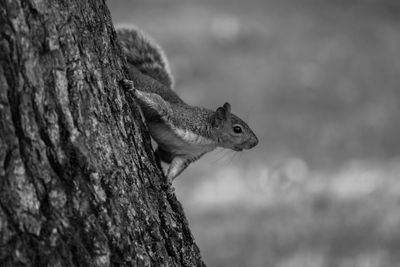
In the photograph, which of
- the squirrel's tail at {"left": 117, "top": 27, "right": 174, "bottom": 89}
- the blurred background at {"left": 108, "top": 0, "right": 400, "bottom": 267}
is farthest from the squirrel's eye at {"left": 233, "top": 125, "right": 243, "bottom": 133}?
the blurred background at {"left": 108, "top": 0, "right": 400, "bottom": 267}

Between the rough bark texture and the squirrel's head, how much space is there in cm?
128

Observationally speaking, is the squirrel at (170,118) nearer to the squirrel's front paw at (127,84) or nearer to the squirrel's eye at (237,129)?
the squirrel's eye at (237,129)

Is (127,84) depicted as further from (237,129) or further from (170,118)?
(237,129)

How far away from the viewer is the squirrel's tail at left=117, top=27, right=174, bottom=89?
3.63 metres

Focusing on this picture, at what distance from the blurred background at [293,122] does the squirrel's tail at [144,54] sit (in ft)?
3.50

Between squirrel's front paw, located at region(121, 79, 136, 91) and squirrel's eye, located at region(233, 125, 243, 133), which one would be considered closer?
squirrel's front paw, located at region(121, 79, 136, 91)

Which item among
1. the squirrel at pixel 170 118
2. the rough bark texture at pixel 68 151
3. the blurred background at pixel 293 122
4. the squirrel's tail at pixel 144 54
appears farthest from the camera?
the blurred background at pixel 293 122

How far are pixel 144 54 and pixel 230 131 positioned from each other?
21.1 inches

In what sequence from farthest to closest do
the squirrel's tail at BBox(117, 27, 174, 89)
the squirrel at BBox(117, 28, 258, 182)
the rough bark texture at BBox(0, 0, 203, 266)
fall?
the squirrel's tail at BBox(117, 27, 174, 89) < the squirrel at BBox(117, 28, 258, 182) < the rough bark texture at BBox(0, 0, 203, 266)

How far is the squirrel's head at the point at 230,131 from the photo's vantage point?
144 inches

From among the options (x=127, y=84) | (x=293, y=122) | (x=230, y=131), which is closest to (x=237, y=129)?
(x=230, y=131)

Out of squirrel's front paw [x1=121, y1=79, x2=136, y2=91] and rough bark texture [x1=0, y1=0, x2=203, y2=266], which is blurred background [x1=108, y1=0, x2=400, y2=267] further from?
rough bark texture [x1=0, y1=0, x2=203, y2=266]

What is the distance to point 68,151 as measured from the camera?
2084 mm

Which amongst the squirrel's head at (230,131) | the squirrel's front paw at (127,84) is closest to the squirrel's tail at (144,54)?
the squirrel's head at (230,131)
